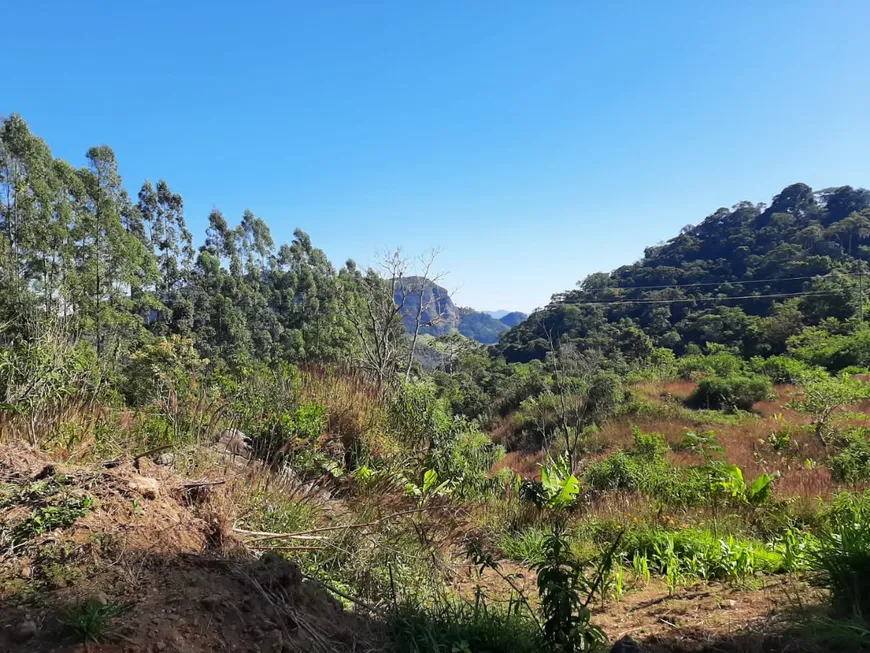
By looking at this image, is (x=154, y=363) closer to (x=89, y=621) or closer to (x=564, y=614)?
(x=89, y=621)

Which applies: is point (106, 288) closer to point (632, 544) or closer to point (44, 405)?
point (44, 405)

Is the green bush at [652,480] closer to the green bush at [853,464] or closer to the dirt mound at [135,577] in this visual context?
the green bush at [853,464]

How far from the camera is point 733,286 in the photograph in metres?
46.6

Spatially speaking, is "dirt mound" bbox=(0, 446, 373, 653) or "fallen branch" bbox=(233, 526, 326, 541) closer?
"dirt mound" bbox=(0, 446, 373, 653)

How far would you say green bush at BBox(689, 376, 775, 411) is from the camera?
20688 millimetres

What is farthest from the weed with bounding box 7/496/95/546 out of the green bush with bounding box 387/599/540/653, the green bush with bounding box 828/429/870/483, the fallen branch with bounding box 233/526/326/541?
the green bush with bounding box 828/429/870/483

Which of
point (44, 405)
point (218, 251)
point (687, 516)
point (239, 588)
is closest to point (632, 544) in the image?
point (687, 516)

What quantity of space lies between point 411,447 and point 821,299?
127 ft

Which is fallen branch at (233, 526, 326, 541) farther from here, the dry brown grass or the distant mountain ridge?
the distant mountain ridge

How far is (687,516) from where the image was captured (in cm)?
530

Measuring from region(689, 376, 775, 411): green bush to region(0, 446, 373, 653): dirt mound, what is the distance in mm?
21873

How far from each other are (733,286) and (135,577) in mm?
54288

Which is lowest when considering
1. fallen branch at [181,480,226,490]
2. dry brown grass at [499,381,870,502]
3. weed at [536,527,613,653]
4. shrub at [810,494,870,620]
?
dry brown grass at [499,381,870,502]

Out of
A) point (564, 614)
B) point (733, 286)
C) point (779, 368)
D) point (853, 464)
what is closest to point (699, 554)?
point (564, 614)
